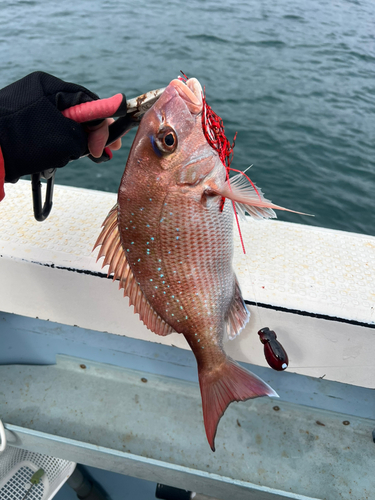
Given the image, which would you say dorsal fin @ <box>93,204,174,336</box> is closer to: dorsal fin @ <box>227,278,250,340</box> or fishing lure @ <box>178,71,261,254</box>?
dorsal fin @ <box>227,278,250,340</box>

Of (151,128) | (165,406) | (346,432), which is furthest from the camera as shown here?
(165,406)

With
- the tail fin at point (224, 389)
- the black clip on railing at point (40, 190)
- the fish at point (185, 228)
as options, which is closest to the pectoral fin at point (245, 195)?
the fish at point (185, 228)

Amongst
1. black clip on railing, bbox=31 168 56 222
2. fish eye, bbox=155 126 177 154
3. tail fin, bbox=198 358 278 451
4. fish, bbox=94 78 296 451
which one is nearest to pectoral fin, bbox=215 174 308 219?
fish, bbox=94 78 296 451

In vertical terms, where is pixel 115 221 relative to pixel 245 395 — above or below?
above

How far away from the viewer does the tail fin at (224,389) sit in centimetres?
127

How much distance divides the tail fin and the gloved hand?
1016 mm

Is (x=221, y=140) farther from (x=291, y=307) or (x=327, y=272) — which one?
(x=327, y=272)

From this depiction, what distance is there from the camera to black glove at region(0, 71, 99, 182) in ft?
4.36

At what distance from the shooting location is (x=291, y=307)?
162cm

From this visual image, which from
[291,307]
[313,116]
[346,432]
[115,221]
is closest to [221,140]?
[115,221]

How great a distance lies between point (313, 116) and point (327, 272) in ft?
21.1

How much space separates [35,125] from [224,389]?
1191 millimetres

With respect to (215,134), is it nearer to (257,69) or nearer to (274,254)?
(274,254)

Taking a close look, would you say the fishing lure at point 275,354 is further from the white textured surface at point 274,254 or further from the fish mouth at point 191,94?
the fish mouth at point 191,94
